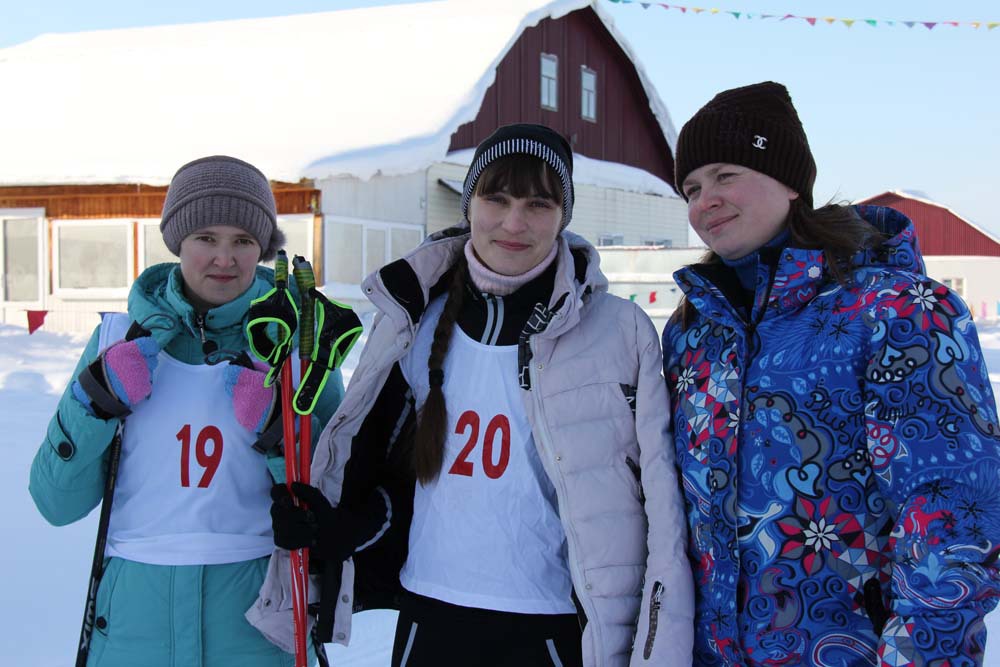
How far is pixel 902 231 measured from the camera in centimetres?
201

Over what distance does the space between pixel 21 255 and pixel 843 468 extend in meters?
16.4

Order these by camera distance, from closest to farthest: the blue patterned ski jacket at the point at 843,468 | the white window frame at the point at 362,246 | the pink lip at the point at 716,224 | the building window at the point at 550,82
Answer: the blue patterned ski jacket at the point at 843,468
the pink lip at the point at 716,224
the white window frame at the point at 362,246
the building window at the point at 550,82

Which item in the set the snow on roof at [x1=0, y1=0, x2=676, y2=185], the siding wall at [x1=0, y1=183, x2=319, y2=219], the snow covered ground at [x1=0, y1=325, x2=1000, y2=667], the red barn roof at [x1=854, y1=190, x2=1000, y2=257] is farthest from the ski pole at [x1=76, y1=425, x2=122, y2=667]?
the red barn roof at [x1=854, y1=190, x2=1000, y2=257]

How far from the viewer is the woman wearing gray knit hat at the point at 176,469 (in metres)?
2.30

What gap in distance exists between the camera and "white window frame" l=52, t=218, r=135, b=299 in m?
14.9

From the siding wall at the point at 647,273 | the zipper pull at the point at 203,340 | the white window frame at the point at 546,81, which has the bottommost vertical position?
the zipper pull at the point at 203,340

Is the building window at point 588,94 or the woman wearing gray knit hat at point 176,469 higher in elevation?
the building window at point 588,94

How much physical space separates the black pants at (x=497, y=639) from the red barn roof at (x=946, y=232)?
36.1 metres

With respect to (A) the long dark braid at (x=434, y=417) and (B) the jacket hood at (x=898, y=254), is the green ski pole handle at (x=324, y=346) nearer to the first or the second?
(A) the long dark braid at (x=434, y=417)

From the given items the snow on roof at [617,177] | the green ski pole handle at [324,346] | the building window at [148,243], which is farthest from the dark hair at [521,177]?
the snow on roof at [617,177]

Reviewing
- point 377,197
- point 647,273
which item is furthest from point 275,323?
point 647,273

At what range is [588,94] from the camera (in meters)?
20.2

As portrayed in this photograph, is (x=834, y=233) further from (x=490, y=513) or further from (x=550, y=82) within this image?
(x=550, y=82)

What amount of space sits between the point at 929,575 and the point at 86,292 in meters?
15.5
